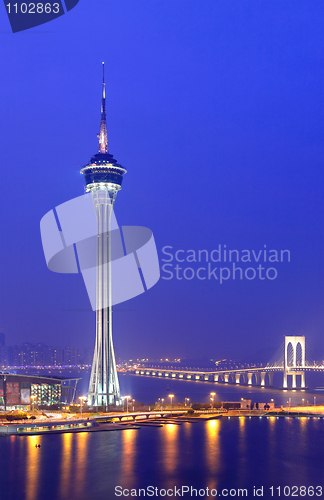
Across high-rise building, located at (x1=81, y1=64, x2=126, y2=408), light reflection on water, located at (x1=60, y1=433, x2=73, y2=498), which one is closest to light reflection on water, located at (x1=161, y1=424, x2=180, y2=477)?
light reflection on water, located at (x1=60, y1=433, x2=73, y2=498)

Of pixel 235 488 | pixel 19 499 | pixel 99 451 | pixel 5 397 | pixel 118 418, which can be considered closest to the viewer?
pixel 19 499

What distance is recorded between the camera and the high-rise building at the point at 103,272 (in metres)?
76.7

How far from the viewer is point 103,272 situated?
260 ft

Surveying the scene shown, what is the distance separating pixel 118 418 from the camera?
215 ft

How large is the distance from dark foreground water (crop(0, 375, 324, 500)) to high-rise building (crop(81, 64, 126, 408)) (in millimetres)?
17285

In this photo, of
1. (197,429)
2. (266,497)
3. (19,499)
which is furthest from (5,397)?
(266,497)

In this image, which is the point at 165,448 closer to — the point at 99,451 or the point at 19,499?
the point at 99,451

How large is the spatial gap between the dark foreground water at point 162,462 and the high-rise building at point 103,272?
56.7ft

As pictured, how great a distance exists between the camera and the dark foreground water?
3722 centimetres

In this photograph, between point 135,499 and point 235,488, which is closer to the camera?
point 135,499

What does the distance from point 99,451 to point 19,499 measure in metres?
12.9

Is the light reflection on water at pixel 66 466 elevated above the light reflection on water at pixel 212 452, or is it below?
above

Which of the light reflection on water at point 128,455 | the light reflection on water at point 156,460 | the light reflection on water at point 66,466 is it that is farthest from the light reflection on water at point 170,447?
the light reflection on water at point 66,466

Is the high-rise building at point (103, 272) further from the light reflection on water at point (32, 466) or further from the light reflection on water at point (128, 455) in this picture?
the light reflection on water at point (32, 466)
